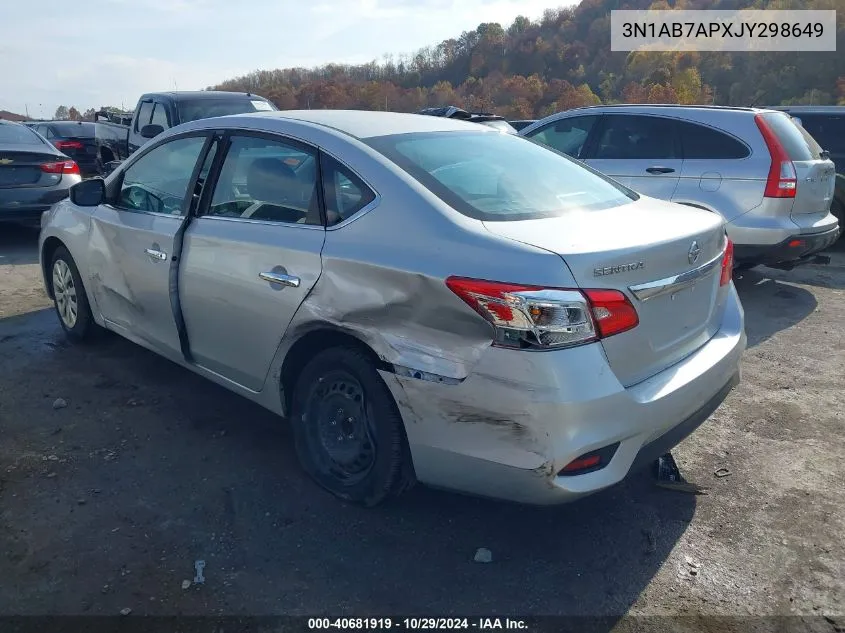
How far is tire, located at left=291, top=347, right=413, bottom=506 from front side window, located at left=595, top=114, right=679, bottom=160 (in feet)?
16.5

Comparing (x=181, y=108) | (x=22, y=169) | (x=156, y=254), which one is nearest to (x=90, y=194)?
(x=156, y=254)

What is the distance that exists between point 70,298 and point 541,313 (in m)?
3.99

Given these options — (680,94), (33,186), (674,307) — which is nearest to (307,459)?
(674,307)

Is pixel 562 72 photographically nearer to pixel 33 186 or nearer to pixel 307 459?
pixel 33 186

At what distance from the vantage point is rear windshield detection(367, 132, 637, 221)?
296 cm

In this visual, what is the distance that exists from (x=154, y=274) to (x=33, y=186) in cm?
594

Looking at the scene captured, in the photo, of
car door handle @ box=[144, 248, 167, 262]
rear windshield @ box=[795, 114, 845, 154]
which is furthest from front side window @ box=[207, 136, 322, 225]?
rear windshield @ box=[795, 114, 845, 154]

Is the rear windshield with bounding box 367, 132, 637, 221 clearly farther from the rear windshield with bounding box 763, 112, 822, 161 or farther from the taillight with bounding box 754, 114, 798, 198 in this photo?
the rear windshield with bounding box 763, 112, 822, 161

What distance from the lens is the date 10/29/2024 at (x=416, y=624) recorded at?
250 centimetres

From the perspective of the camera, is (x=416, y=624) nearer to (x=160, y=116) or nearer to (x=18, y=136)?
(x=160, y=116)

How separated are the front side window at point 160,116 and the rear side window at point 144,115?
0.47ft

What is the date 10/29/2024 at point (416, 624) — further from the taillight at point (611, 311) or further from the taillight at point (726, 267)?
the taillight at point (726, 267)

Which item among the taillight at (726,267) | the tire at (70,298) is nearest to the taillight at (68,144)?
the tire at (70,298)

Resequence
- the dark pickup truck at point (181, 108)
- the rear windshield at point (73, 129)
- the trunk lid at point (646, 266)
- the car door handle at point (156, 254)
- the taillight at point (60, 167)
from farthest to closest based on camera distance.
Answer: the rear windshield at point (73, 129) → the dark pickup truck at point (181, 108) → the taillight at point (60, 167) → the car door handle at point (156, 254) → the trunk lid at point (646, 266)
